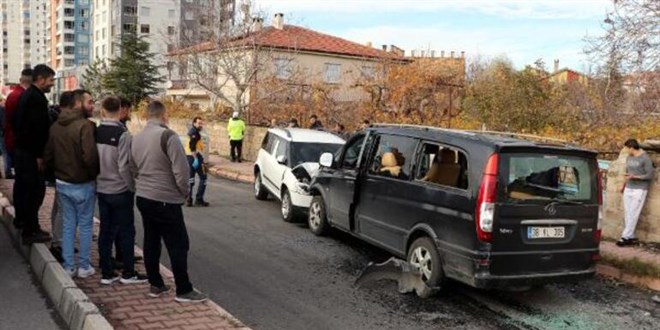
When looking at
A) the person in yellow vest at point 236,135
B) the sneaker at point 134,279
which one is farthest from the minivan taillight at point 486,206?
the person in yellow vest at point 236,135

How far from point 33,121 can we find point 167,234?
208 centimetres

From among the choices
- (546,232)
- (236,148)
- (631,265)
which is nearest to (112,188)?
(546,232)

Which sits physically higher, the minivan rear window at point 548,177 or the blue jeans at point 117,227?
the minivan rear window at point 548,177

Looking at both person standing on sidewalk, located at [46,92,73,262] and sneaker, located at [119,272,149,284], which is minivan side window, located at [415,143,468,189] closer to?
sneaker, located at [119,272,149,284]

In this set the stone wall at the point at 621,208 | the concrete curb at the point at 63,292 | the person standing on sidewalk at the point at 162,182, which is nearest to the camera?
the concrete curb at the point at 63,292

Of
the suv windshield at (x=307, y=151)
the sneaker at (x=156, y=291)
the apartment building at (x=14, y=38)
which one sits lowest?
the sneaker at (x=156, y=291)

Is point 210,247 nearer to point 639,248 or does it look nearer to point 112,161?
point 112,161

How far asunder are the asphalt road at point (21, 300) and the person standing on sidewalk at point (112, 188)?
62 centimetres

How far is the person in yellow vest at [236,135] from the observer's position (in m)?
20.7

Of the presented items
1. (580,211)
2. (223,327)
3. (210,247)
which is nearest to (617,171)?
(580,211)

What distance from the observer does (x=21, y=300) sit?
551 centimetres

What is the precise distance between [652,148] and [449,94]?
26.7 feet

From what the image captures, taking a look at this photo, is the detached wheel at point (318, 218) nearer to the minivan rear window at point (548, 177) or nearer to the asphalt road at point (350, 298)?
the asphalt road at point (350, 298)

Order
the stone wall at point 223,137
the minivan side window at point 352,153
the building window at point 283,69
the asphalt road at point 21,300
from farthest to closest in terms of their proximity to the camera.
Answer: the building window at point 283,69, the stone wall at point 223,137, the minivan side window at point 352,153, the asphalt road at point 21,300
